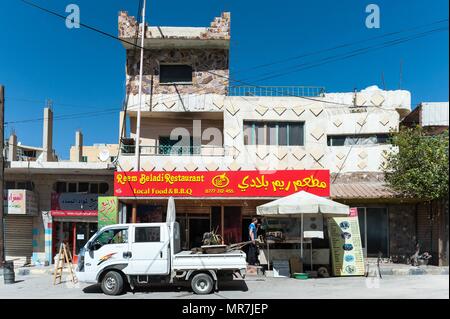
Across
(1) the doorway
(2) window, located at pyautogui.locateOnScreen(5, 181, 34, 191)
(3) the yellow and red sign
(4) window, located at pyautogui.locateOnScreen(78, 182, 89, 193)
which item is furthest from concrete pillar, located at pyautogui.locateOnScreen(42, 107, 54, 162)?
(3) the yellow and red sign

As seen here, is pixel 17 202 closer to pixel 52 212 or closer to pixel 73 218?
pixel 52 212

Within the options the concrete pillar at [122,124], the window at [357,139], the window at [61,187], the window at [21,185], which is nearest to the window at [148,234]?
the concrete pillar at [122,124]

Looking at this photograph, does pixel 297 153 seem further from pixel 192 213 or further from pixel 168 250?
pixel 168 250

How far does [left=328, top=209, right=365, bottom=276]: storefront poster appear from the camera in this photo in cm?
1568

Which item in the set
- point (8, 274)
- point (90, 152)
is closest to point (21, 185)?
point (8, 274)

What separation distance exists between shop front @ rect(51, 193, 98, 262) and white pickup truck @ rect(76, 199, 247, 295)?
1023cm

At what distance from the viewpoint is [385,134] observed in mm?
21891

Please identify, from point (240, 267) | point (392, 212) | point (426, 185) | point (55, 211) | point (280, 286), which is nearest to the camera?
point (240, 267)

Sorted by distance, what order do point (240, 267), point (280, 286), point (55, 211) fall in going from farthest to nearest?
point (55, 211), point (280, 286), point (240, 267)

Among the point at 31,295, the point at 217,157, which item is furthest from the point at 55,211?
the point at 31,295

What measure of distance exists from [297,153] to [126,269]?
11818 millimetres

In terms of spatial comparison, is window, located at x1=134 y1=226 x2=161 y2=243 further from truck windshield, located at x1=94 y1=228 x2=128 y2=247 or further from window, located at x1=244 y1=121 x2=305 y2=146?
window, located at x1=244 y1=121 x2=305 y2=146

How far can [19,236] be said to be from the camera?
75.2 feet

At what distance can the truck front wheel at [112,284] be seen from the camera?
12.6 metres
